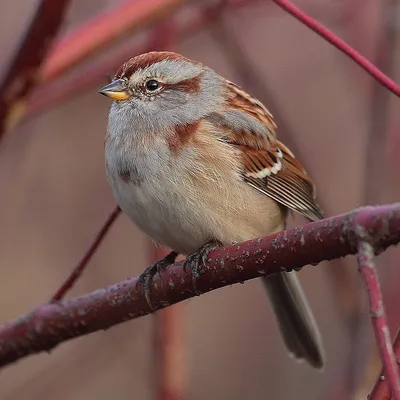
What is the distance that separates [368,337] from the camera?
102 inches

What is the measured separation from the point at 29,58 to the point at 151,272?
27.4 inches

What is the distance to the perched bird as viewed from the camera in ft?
8.38

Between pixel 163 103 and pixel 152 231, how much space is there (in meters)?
0.50

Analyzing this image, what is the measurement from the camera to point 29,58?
78.7 inches

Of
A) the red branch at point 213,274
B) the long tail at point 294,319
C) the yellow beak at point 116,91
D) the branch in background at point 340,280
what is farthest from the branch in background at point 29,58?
the long tail at point 294,319

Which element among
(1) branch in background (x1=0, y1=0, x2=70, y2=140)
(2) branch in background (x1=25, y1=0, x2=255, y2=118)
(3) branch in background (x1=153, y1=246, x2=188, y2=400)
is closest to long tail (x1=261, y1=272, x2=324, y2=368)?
(3) branch in background (x1=153, y1=246, x2=188, y2=400)

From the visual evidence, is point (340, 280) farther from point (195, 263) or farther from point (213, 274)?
point (213, 274)

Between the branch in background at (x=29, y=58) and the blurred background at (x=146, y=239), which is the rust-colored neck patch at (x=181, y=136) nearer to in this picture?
the blurred background at (x=146, y=239)

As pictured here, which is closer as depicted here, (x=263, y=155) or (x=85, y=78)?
(x=263, y=155)

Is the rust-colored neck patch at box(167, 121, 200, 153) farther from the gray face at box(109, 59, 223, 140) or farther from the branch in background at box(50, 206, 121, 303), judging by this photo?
the branch in background at box(50, 206, 121, 303)

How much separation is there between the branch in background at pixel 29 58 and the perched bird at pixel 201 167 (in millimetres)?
551

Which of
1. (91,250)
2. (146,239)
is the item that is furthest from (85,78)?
(146,239)

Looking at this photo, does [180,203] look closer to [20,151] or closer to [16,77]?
[16,77]

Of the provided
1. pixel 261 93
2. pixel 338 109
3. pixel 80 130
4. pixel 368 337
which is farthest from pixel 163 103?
pixel 338 109
